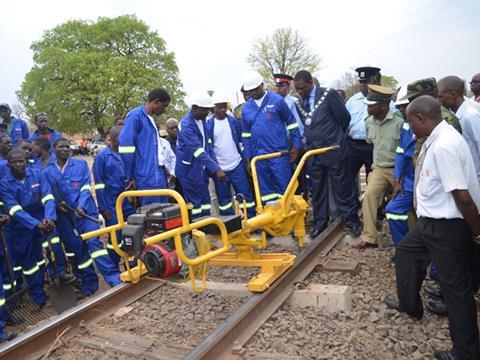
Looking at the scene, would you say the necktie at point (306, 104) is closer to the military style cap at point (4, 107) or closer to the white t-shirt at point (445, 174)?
the white t-shirt at point (445, 174)

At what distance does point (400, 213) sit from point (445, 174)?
199 cm

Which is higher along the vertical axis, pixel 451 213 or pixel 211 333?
pixel 451 213

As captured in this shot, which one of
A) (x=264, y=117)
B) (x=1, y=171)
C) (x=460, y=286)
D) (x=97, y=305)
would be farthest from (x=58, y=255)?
(x=460, y=286)

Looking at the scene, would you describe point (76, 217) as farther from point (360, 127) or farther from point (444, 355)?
point (444, 355)

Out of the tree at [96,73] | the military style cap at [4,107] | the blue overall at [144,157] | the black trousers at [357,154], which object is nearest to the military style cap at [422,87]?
the black trousers at [357,154]

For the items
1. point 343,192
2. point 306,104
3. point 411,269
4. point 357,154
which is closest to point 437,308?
point 411,269

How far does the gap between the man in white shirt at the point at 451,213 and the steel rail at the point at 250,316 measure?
4.69 ft

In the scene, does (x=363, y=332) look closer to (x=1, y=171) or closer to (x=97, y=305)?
(x=97, y=305)

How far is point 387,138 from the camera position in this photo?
532cm

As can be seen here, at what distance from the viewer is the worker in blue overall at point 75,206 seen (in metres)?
5.61

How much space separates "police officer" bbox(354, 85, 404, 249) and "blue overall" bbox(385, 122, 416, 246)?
19.7 inches

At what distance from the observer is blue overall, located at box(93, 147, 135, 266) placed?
5.95 m

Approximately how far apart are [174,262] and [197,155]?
2.97 meters

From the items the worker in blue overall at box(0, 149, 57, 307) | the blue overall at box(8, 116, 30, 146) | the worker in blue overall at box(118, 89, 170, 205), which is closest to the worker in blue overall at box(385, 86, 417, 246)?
the worker in blue overall at box(118, 89, 170, 205)
